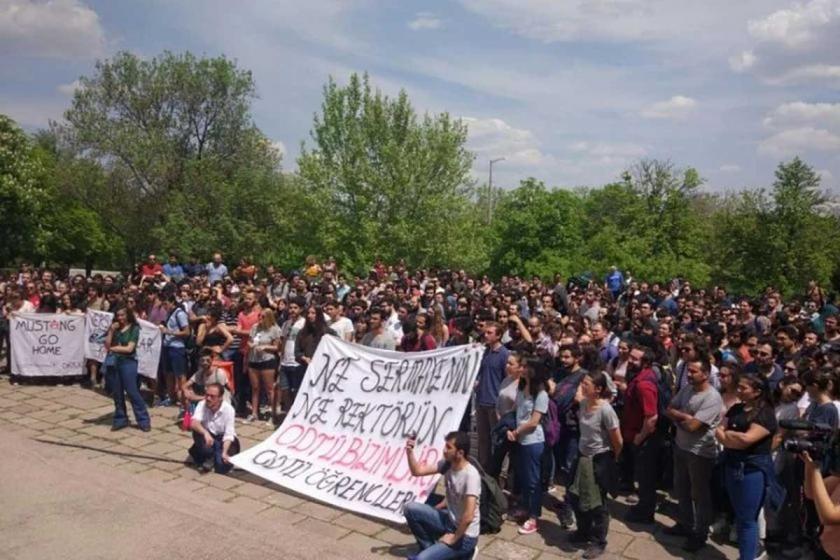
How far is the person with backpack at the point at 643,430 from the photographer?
6.51 meters

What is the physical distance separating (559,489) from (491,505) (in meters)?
1.63

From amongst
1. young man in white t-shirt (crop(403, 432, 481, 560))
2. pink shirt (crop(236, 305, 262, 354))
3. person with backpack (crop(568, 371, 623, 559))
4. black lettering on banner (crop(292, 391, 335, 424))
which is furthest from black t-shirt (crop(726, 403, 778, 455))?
pink shirt (crop(236, 305, 262, 354))

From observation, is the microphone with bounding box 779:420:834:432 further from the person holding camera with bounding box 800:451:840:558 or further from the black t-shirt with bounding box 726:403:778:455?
the black t-shirt with bounding box 726:403:778:455

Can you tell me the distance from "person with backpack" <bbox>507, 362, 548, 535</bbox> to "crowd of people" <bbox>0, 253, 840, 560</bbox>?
0.01 m

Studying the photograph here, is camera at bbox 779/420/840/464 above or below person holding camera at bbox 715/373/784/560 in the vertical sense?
above

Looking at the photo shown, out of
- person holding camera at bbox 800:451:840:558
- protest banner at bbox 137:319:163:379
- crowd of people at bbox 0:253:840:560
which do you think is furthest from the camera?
protest banner at bbox 137:319:163:379

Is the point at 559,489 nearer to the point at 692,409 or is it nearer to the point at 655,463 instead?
the point at 655,463

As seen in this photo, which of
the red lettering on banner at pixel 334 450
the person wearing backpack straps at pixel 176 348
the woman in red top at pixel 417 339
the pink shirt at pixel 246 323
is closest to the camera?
the red lettering on banner at pixel 334 450

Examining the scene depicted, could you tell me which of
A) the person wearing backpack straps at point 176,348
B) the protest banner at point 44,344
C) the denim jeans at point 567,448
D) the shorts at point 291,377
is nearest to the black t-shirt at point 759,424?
the denim jeans at point 567,448

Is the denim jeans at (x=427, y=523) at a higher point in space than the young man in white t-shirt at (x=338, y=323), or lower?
lower

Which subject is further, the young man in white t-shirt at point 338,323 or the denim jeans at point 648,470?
the young man in white t-shirt at point 338,323

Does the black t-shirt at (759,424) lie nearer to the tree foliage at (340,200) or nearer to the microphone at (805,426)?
the microphone at (805,426)

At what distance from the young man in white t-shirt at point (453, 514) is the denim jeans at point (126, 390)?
566cm

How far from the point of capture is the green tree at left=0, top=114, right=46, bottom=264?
28.0 meters
